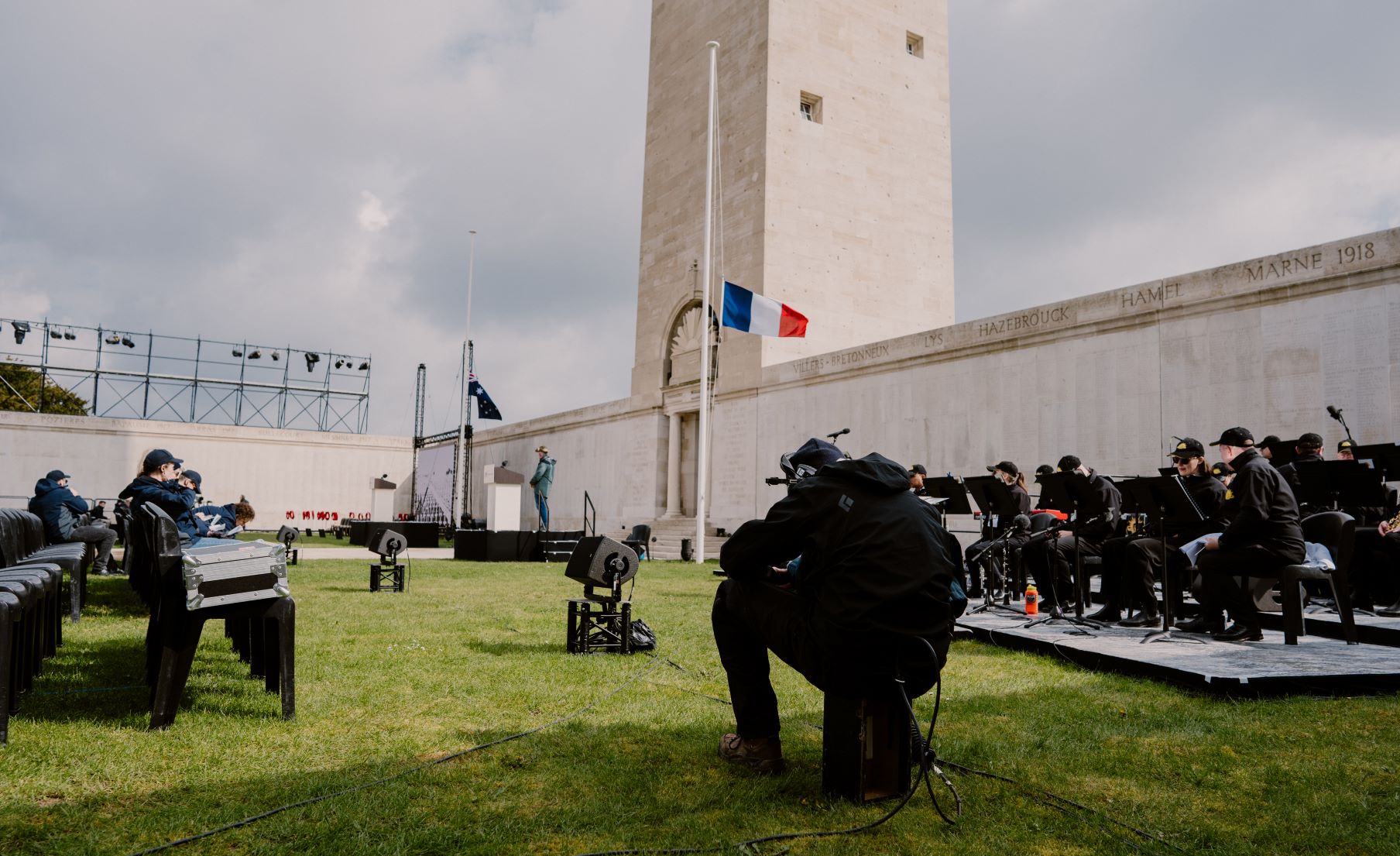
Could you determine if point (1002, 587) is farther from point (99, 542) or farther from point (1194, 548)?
point (99, 542)

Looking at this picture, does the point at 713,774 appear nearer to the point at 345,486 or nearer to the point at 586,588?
the point at 586,588

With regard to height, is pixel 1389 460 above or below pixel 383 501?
above

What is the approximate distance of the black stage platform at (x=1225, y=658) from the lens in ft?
18.6

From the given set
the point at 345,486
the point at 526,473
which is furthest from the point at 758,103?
the point at 345,486

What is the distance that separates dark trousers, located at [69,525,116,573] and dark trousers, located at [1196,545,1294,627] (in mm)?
14986

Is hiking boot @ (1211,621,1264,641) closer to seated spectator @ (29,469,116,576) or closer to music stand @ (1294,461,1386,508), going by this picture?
music stand @ (1294,461,1386,508)

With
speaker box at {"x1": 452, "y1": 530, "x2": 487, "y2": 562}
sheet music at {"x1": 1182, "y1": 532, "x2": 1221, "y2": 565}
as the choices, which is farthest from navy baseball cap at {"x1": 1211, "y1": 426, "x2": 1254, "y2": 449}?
speaker box at {"x1": 452, "y1": 530, "x2": 487, "y2": 562}

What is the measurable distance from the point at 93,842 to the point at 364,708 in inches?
86.3

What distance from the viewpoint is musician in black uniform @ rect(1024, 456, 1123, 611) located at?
9406 mm

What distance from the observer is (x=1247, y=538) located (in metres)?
7.16

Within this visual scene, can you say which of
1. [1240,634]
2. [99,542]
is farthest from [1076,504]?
[99,542]

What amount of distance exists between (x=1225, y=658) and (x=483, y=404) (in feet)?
93.0

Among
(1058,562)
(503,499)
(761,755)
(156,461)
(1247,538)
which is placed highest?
(156,461)

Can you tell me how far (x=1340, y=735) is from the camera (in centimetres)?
470
